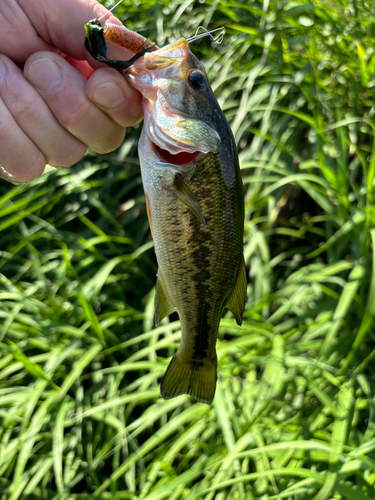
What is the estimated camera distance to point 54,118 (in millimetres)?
1326

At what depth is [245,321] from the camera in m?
2.15

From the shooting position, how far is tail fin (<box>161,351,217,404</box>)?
1.42 m

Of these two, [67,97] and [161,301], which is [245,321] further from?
[67,97]

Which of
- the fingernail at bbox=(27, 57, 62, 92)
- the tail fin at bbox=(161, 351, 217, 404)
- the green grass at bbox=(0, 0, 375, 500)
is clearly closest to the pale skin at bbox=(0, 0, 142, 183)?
the fingernail at bbox=(27, 57, 62, 92)

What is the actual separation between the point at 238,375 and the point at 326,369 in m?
0.58

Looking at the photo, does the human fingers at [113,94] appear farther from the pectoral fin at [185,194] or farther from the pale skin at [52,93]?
the pectoral fin at [185,194]

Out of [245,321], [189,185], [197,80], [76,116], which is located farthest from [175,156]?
[245,321]

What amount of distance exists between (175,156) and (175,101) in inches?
5.6

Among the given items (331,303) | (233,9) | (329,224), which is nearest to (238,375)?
(331,303)

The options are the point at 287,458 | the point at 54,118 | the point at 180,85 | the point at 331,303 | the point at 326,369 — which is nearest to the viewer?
the point at 180,85

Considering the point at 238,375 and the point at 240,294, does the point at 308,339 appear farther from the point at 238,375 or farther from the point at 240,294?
the point at 240,294

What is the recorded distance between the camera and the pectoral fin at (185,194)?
1.18 m

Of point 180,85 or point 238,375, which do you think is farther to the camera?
point 238,375

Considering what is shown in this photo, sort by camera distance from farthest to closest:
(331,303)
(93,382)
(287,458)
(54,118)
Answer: (93,382)
(331,303)
(287,458)
(54,118)
